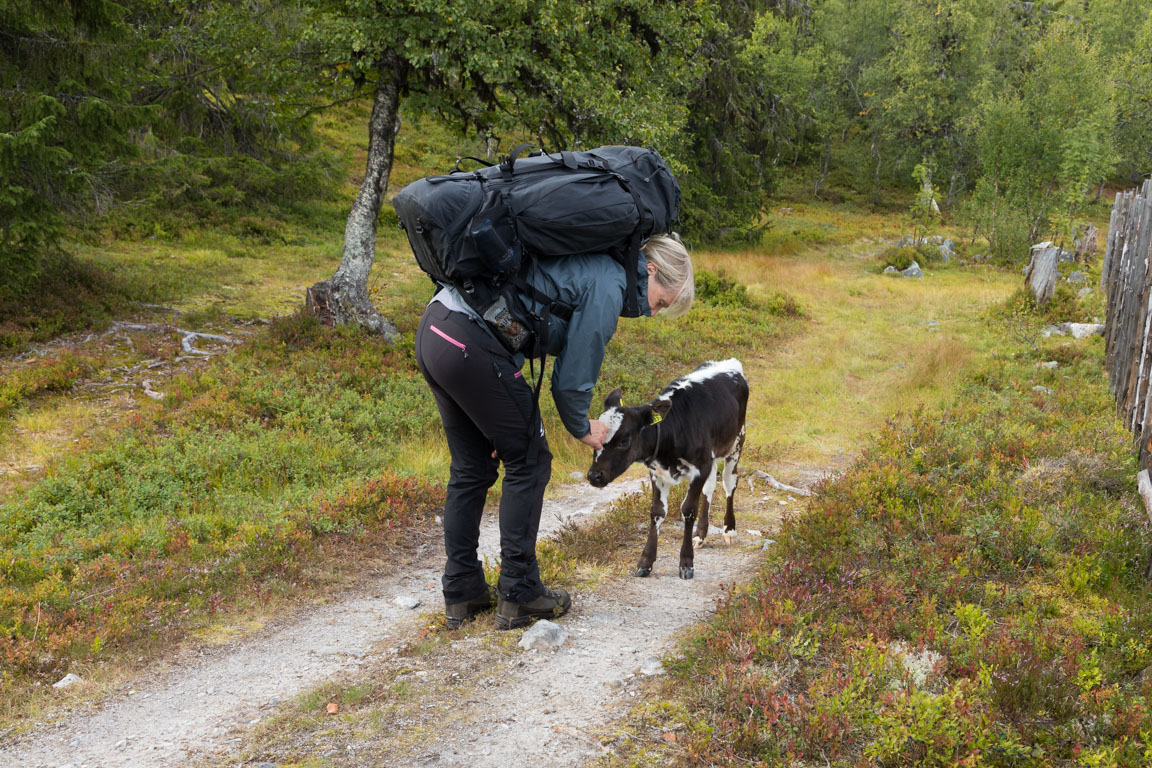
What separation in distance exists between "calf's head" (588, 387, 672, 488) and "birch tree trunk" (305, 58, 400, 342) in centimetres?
862

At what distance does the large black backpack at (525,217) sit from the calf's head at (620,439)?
5.04ft

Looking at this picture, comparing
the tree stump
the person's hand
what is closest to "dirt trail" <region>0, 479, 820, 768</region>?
the person's hand

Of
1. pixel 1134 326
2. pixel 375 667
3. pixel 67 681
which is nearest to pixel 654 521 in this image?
pixel 375 667

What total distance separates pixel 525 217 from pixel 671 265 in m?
0.96

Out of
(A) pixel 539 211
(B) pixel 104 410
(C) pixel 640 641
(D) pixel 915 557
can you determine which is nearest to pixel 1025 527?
(D) pixel 915 557

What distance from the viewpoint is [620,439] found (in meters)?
6.07

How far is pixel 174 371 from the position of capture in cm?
1235

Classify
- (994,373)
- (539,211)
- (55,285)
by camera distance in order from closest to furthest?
(539,211) → (994,373) → (55,285)

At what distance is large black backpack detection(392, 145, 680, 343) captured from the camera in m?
4.36

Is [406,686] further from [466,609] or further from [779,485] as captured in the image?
[779,485]

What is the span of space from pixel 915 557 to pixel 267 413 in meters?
8.33

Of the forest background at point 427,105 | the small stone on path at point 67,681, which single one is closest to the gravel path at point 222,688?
the small stone on path at point 67,681

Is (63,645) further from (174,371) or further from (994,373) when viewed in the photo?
(994,373)

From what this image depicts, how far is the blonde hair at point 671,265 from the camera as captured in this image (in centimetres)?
477
